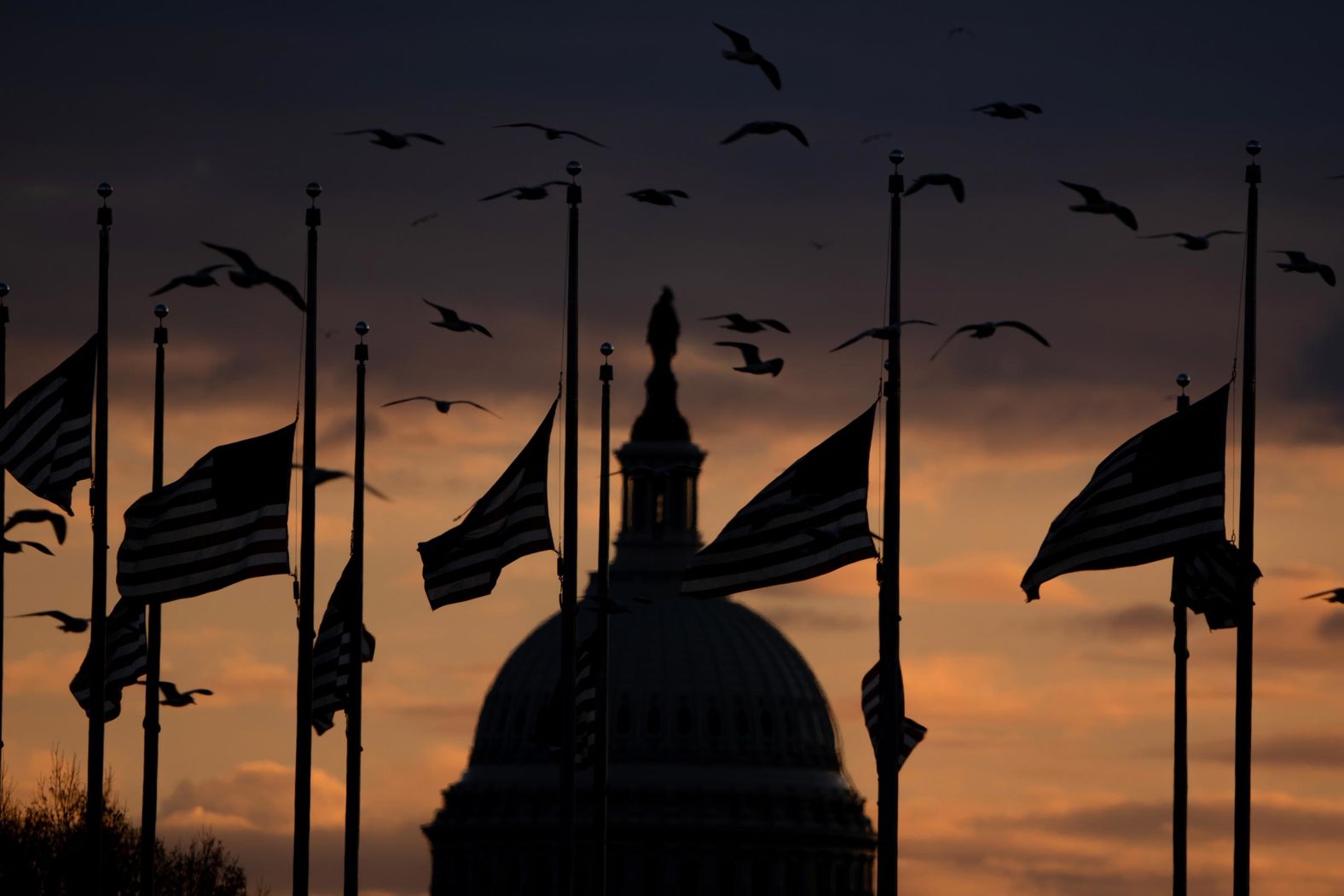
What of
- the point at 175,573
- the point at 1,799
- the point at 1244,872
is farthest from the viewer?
the point at 1,799

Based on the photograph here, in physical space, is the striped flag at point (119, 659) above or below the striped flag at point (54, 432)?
below

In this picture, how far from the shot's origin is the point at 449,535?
7412cm

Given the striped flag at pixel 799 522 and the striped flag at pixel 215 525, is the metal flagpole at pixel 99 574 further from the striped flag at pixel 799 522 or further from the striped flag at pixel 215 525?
the striped flag at pixel 799 522

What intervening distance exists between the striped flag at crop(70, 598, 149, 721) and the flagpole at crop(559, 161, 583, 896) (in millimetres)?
8005

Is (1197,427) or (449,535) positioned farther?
(449,535)

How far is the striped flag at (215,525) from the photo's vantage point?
232 ft

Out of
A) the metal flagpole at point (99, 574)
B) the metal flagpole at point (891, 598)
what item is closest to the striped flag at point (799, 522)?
the metal flagpole at point (891, 598)

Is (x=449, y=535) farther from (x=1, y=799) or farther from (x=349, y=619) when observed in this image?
(x=1, y=799)

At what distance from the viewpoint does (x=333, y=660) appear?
273ft

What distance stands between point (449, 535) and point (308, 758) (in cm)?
448

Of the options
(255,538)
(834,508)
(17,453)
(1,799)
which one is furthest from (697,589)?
(1,799)

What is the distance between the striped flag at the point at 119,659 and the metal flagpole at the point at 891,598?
51.1 feet

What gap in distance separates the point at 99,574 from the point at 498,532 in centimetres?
639

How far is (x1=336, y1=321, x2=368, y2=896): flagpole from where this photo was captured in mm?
76500
